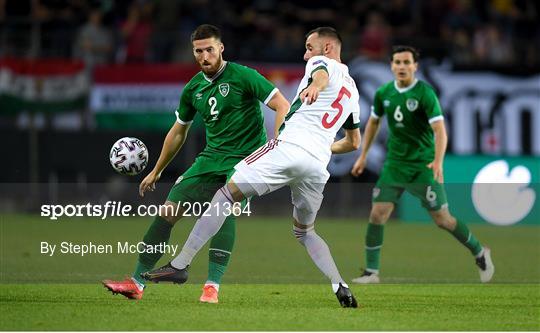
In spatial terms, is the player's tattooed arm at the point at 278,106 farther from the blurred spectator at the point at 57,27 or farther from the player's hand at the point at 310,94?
the blurred spectator at the point at 57,27

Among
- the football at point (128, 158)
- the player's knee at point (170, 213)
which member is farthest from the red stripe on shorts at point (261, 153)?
the football at point (128, 158)

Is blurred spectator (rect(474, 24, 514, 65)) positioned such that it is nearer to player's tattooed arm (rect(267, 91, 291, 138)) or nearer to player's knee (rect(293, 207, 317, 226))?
player's tattooed arm (rect(267, 91, 291, 138))

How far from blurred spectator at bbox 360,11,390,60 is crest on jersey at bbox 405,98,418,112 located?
7.99 m

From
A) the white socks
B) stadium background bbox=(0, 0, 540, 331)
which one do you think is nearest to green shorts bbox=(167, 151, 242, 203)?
the white socks

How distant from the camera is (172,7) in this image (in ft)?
68.2

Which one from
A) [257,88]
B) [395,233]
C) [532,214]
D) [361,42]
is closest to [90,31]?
[361,42]

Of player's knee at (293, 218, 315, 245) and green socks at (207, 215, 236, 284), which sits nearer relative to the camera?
player's knee at (293, 218, 315, 245)

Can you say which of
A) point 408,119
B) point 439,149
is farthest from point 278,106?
point 408,119

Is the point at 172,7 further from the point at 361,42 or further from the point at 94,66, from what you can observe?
the point at 361,42

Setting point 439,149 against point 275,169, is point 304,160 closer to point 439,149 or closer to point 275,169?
point 275,169

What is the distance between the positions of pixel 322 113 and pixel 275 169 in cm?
59

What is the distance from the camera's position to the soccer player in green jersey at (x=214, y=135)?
30.1ft

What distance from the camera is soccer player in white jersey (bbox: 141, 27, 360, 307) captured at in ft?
28.5

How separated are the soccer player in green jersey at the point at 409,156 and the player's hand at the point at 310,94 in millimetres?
3192
